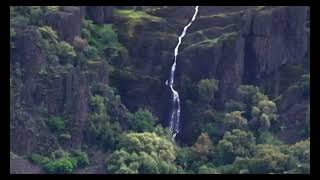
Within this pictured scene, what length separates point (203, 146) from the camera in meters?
65.9

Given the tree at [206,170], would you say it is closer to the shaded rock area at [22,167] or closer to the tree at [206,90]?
the tree at [206,90]

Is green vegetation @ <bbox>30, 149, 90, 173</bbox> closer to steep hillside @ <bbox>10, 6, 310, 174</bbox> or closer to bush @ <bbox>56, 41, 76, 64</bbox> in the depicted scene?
steep hillside @ <bbox>10, 6, 310, 174</bbox>

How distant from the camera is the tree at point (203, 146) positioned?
6544 cm

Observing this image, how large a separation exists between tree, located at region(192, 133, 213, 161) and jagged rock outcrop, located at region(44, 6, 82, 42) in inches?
464

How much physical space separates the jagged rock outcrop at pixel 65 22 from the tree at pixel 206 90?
8.96 m

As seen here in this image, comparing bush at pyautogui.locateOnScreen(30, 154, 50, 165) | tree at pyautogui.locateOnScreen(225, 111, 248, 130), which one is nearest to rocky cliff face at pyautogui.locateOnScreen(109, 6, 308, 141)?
tree at pyautogui.locateOnScreen(225, 111, 248, 130)

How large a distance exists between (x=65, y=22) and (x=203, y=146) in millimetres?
13238

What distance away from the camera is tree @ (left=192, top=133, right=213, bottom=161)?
65.4 meters

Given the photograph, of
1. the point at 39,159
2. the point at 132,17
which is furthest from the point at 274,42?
the point at 39,159

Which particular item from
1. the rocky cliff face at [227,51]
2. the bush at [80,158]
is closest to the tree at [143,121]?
the rocky cliff face at [227,51]

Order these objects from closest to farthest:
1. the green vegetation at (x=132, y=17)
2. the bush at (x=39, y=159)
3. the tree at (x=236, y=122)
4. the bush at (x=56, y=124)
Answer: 1. the bush at (x=39, y=159)
2. the bush at (x=56, y=124)
3. the tree at (x=236, y=122)
4. the green vegetation at (x=132, y=17)

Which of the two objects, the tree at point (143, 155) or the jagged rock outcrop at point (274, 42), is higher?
the jagged rock outcrop at point (274, 42)

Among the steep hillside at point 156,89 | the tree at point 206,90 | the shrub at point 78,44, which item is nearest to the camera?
the steep hillside at point 156,89

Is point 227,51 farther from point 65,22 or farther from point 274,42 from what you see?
point 65,22
